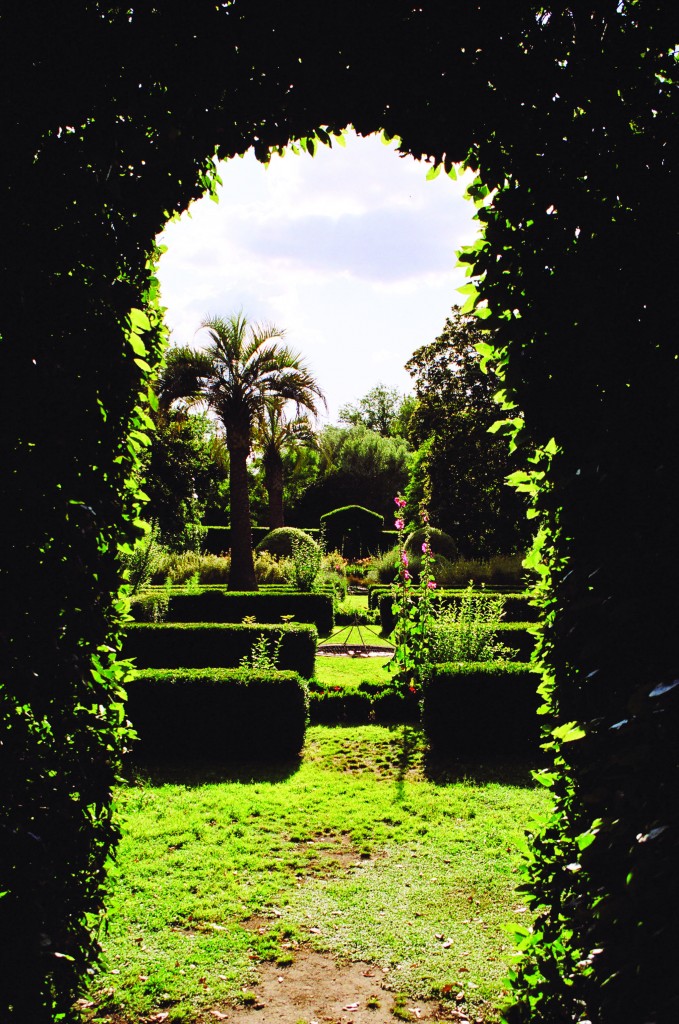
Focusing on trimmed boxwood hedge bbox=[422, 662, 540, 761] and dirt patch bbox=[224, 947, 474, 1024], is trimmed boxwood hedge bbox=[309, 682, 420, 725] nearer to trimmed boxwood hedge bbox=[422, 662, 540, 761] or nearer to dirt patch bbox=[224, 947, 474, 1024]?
trimmed boxwood hedge bbox=[422, 662, 540, 761]

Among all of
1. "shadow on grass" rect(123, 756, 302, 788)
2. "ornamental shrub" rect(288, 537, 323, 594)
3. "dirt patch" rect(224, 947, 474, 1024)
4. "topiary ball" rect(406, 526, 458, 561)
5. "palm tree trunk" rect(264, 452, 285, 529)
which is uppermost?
"palm tree trunk" rect(264, 452, 285, 529)

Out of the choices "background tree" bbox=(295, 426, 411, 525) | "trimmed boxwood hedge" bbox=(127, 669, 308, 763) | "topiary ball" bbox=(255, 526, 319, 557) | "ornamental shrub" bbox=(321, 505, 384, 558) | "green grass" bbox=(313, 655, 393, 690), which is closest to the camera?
"trimmed boxwood hedge" bbox=(127, 669, 308, 763)

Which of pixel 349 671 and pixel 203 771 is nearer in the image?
pixel 203 771

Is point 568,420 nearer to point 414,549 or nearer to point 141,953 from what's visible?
point 141,953

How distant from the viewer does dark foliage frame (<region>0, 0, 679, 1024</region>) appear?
1873 millimetres

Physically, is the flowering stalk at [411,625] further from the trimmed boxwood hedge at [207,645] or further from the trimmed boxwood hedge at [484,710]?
the trimmed boxwood hedge at [207,645]

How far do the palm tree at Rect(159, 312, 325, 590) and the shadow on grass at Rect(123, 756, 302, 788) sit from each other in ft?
32.0

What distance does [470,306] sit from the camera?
2664 mm

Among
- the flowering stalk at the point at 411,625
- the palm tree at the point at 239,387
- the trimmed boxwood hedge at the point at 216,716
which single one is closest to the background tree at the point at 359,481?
the palm tree at the point at 239,387

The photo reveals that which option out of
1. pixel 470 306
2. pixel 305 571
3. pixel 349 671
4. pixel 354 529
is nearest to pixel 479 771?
pixel 349 671

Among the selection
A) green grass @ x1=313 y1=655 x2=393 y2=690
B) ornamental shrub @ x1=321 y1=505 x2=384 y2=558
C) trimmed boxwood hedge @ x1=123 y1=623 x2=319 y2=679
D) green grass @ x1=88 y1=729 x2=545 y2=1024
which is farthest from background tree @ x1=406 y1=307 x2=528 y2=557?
green grass @ x1=88 y1=729 x2=545 y2=1024

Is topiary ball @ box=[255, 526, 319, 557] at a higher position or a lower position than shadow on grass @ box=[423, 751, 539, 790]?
higher

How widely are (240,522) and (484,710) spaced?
10.5m

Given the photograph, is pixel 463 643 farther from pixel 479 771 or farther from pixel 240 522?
pixel 240 522
